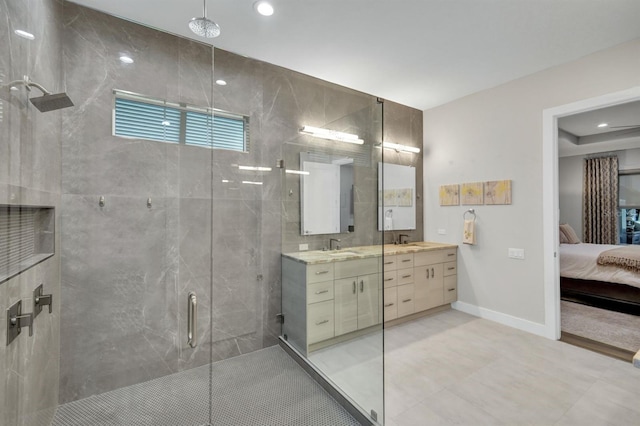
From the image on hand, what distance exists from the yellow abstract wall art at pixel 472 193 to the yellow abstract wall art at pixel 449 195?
0.07 metres

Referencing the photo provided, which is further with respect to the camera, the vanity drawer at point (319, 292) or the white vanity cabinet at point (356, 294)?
the vanity drawer at point (319, 292)

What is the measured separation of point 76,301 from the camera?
6.15ft

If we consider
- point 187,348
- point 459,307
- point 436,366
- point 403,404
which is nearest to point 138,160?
point 187,348

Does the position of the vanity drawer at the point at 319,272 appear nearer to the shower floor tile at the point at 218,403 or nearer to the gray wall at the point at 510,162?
the shower floor tile at the point at 218,403

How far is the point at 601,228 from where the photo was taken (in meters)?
5.75

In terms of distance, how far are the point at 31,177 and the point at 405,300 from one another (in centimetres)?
340

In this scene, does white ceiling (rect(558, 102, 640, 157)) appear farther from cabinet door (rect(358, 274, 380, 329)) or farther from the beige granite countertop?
cabinet door (rect(358, 274, 380, 329))

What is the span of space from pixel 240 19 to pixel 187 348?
2652 millimetres

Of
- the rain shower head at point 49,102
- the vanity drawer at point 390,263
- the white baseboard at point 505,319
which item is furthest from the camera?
the vanity drawer at point 390,263

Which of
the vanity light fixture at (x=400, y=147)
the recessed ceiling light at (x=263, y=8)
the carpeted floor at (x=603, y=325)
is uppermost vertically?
the recessed ceiling light at (x=263, y=8)

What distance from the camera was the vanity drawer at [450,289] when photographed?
12.3ft

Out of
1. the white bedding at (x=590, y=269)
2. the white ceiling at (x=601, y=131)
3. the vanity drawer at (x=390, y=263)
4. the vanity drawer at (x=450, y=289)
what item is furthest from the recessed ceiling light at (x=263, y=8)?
the white bedding at (x=590, y=269)

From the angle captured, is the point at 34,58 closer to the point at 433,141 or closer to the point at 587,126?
the point at 433,141

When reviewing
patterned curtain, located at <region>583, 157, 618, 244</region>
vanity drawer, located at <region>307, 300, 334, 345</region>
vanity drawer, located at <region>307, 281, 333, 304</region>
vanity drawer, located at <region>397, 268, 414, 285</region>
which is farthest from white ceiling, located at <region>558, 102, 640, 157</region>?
vanity drawer, located at <region>307, 300, 334, 345</region>
